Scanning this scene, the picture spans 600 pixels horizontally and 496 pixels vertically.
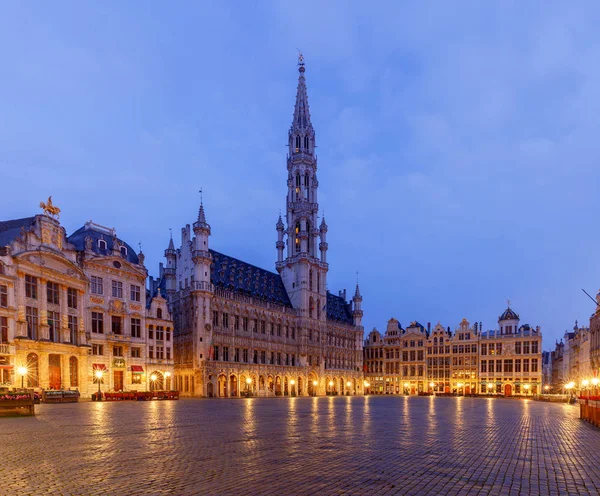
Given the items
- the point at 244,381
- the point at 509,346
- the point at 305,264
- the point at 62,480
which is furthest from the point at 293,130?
the point at 62,480

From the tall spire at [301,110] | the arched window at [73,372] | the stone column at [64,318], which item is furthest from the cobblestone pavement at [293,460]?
the tall spire at [301,110]

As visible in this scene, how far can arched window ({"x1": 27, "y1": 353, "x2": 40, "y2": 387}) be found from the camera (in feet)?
145

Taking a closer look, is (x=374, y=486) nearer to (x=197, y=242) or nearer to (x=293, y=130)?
(x=197, y=242)

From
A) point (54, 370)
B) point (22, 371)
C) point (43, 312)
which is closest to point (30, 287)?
point (43, 312)

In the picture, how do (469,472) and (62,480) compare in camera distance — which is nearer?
(62,480)

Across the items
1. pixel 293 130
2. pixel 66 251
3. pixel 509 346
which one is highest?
pixel 293 130

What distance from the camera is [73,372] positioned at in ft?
161

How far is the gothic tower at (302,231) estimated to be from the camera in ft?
302

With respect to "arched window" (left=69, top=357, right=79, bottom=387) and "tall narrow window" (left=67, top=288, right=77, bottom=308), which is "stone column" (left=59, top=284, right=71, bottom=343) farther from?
"arched window" (left=69, top=357, right=79, bottom=387)

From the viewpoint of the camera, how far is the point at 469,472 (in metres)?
11.0

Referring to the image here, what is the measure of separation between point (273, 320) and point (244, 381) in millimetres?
12917

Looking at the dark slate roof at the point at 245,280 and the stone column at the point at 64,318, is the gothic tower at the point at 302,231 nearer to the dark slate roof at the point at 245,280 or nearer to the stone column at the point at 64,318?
the dark slate roof at the point at 245,280

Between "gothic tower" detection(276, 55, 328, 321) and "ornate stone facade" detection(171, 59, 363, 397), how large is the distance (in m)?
0.20

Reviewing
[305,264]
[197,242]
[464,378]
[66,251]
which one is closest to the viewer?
[66,251]
